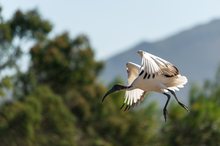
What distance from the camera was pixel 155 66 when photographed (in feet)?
44.1

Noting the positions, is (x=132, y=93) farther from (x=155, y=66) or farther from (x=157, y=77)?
(x=155, y=66)

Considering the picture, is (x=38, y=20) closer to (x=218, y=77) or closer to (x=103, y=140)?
(x=103, y=140)

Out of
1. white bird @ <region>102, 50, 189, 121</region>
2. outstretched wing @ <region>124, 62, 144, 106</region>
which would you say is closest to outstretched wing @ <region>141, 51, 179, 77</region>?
white bird @ <region>102, 50, 189, 121</region>

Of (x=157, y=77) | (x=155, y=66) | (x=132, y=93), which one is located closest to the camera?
(x=155, y=66)

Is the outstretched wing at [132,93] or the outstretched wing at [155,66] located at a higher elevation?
the outstretched wing at [132,93]

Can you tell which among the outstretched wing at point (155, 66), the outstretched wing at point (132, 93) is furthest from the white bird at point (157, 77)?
the outstretched wing at point (132, 93)

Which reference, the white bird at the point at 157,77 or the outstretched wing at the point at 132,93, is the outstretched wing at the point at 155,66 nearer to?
the white bird at the point at 157,77

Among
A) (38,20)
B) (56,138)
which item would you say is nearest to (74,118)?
(56,138)

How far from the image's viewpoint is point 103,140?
46.2 meters

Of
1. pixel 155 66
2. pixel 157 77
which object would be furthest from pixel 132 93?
pixel 155 66

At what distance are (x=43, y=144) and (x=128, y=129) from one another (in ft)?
19.5

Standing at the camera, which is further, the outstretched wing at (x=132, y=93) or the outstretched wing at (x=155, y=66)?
the outstretched wing at (x=132, y=93)

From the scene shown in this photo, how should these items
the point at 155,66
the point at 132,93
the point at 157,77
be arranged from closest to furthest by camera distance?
the point at 155,66 < the point at 157,77 < the point at 132,93

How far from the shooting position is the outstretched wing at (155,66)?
13430mm
